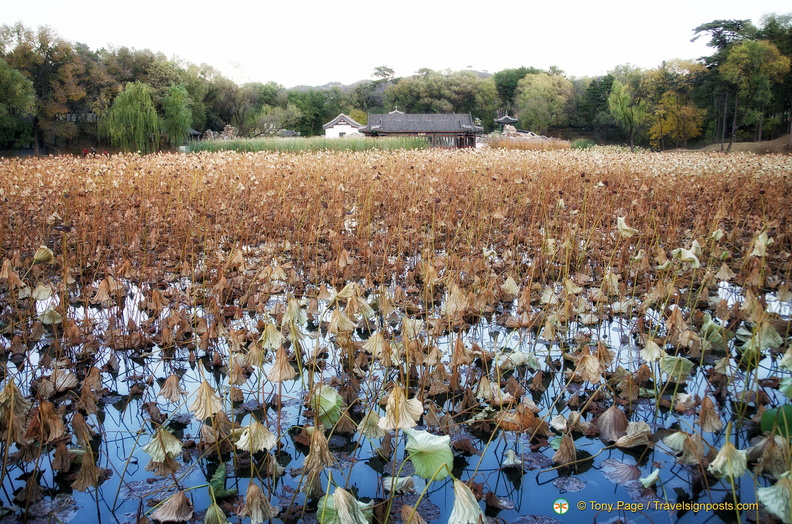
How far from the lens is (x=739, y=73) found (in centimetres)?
2741

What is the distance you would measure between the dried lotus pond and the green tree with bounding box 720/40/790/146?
1100 inches

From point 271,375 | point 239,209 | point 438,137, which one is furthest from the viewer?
point 438,137

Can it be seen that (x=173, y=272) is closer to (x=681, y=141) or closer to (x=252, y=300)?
(x=252, y=300)

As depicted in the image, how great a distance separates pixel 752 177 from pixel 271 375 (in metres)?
8.20

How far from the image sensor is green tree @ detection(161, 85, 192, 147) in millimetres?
31859

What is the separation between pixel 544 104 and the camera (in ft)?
184

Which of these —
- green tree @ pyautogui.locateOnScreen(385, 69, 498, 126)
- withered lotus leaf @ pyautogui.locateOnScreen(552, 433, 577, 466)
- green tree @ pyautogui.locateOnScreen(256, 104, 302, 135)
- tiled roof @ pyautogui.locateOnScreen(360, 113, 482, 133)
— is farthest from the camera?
green tree @ pyautogui.locateOnScreen(385, 69, 498, 126)

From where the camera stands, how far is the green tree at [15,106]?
25.2 m

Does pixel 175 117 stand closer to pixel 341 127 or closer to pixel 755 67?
pixel 341 127

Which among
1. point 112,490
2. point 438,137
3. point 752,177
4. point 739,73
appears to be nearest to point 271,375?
point 112,490

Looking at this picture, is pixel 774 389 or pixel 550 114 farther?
pixel 550 114

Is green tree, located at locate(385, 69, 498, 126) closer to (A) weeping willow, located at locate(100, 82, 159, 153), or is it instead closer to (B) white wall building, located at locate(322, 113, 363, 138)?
(B) white wall building, located at locate(322, 113, 363, 138)

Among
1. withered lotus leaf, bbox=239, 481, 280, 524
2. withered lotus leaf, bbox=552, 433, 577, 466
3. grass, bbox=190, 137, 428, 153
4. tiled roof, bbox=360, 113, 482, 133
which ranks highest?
tiled roof, bbox=360, 113, 482, 133

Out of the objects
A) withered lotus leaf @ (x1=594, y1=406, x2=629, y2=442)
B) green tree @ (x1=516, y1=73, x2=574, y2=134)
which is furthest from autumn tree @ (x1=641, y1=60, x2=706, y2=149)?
withered lotus leaf @ (x1=594, y1=406, x2=629, y2=442)
